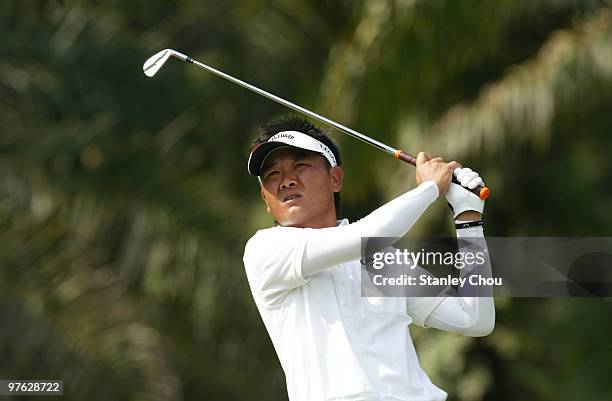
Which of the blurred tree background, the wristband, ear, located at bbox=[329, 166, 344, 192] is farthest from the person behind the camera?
the blurred tree background

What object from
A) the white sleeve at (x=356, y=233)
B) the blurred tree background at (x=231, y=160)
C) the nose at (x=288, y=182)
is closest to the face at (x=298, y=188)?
the nose at (x=288, y=182)

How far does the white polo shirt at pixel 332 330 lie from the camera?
3.48 metres

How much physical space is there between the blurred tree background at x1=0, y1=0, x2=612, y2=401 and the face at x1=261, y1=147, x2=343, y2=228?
3882 millimetres

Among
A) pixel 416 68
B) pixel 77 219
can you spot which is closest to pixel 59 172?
pixel 77 219

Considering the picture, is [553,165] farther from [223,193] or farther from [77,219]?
[77,219]

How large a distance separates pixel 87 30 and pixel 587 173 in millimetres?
3504

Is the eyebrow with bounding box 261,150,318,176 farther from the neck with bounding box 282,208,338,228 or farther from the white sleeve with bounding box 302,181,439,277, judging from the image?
the white sleeve with bounding box 302,181,439,277

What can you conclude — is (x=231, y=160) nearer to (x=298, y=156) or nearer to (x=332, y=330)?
(x=298, y=156)

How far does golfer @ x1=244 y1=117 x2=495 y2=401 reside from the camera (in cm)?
350

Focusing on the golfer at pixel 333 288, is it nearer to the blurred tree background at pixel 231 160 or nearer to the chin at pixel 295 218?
the chin at pixel 295 218

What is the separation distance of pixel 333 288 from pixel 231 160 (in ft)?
18.8

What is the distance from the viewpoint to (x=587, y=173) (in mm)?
9281

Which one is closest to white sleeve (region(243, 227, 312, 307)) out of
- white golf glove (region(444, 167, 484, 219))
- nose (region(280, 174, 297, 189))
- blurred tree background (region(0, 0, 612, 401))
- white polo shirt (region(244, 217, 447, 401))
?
white polo shirt (region(244, 217, 447, 401))

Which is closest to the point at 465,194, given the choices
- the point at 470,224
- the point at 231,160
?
the point at 470,224
